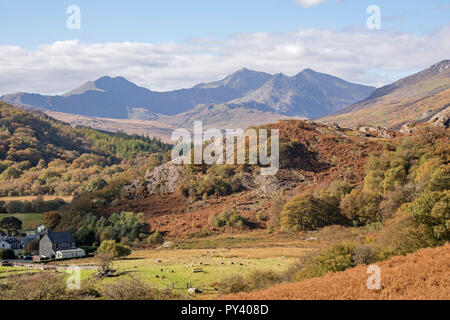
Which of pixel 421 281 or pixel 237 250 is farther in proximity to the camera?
pixel 237 250

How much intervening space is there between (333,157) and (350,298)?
59211mm

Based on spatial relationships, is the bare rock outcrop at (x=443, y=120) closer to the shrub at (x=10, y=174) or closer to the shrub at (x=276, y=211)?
the shrub at (x=276, y=211)

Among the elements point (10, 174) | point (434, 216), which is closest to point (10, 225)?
point (10, 174)

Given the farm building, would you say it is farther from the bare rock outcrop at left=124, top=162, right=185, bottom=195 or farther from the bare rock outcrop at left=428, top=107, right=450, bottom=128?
the bare rock outcrop at left=428, top=107, right=450, bottom=128

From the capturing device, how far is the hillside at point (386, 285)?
21.7m

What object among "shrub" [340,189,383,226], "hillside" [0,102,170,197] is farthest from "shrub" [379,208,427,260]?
"hillside" [0,102,170,197]

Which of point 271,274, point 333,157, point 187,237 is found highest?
point 333,157

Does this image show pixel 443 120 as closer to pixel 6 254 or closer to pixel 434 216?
pixel 434 216

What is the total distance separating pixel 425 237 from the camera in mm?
33219

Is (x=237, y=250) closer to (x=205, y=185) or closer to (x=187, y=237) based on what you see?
(x=187, y=237)

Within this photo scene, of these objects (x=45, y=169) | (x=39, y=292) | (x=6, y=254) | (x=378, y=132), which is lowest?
(x=6, y=254)

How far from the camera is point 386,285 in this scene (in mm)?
23234

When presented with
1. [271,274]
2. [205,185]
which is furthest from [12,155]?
[271,274]

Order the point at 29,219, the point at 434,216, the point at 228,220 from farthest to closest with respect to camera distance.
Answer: the point at 29,219 → the point at 228,220 → the point at 434,216
